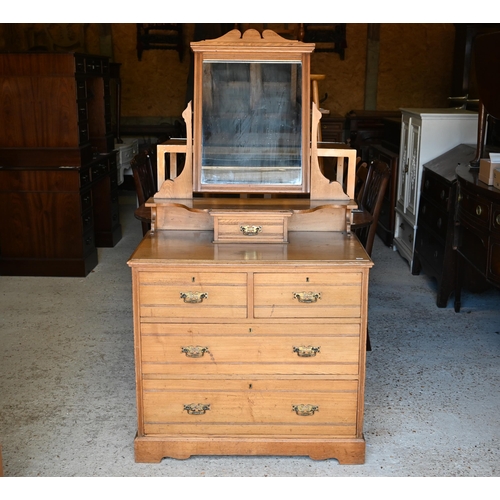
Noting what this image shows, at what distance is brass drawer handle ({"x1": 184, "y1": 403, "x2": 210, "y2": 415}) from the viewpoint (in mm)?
2811

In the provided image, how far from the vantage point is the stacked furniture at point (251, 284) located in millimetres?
2686

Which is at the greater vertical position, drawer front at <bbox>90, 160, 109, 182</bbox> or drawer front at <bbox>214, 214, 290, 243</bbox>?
drawer front at <bbox>214, 214, 290, 243</bbox>

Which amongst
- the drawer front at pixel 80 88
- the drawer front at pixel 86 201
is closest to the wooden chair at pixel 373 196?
the drawer front at pixel 86 201

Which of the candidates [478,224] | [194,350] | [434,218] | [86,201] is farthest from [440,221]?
[86,201]

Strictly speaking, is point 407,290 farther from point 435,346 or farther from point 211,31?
point 211,31

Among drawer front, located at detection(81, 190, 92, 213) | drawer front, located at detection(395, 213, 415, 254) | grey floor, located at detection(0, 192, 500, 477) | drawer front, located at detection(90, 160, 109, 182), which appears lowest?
grey floor, located at detection(0, 192, 500, 477)

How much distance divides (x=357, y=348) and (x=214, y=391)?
2.03ft

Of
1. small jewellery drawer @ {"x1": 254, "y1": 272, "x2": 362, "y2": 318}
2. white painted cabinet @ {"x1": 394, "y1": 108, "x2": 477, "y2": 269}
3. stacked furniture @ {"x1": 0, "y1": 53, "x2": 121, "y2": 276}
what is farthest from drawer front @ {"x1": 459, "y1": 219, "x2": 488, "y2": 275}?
stacked furniture @ {"x1": 0, "y1": 53, "x2": 121, "y2": 276}

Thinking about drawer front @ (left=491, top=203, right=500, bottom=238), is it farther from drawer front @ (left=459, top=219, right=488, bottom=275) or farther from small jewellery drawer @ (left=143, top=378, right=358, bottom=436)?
small jewellery drawer @ (left=143, top=378, right=358, bottom=436)

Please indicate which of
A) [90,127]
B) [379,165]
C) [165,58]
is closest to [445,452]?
[379,165]

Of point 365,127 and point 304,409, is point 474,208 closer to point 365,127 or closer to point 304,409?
point 304,409

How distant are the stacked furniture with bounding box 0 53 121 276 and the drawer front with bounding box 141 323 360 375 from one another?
299 centimetres

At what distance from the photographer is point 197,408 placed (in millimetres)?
2811

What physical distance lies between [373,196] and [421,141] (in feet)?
5.22
